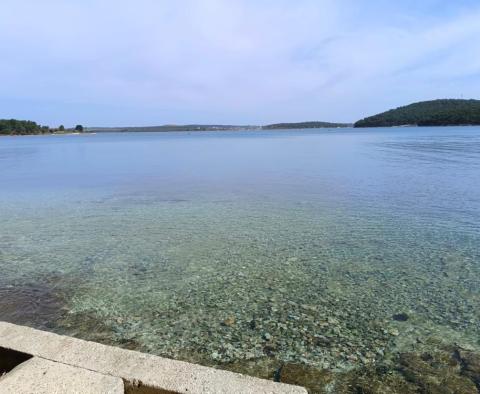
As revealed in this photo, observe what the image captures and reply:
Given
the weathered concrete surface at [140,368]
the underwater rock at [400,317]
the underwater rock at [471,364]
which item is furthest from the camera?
the underwater rock at [400,317]

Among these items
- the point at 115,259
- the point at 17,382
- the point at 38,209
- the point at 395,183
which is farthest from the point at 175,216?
the point at 395,183

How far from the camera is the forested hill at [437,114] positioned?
485 ft

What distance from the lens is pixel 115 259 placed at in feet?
31.9

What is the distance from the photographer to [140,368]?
139 inches

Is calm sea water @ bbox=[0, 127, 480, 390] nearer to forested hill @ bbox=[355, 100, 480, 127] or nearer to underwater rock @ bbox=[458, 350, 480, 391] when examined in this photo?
underwater rock @ bbox=[458, 350, 480, 391]

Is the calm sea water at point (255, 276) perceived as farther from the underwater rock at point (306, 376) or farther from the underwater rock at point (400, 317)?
the underwater rock at point (306, 376)

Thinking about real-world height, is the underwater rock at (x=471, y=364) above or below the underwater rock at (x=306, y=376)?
below

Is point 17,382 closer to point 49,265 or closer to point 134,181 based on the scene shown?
point 49,265

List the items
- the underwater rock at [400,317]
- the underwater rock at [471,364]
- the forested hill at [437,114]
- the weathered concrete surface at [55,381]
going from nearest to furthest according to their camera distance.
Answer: the weathered concrete surface at [55,381]
the underwater rock at [471,364]
the underwater rock at [400,317]
the forested hill at [437,114]

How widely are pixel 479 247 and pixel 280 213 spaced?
646 cm

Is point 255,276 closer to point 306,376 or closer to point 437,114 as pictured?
point 306,376

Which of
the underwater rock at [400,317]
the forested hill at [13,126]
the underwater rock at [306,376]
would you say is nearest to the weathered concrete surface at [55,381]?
the underwater rock at [306,376]

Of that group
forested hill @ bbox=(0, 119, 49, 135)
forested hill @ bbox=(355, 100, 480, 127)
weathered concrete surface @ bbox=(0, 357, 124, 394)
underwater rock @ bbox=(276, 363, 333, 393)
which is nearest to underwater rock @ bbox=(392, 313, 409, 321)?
underwater rock @ bbox=(276, 363, 333, 393)

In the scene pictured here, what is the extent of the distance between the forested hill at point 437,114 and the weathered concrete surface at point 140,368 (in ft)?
543
